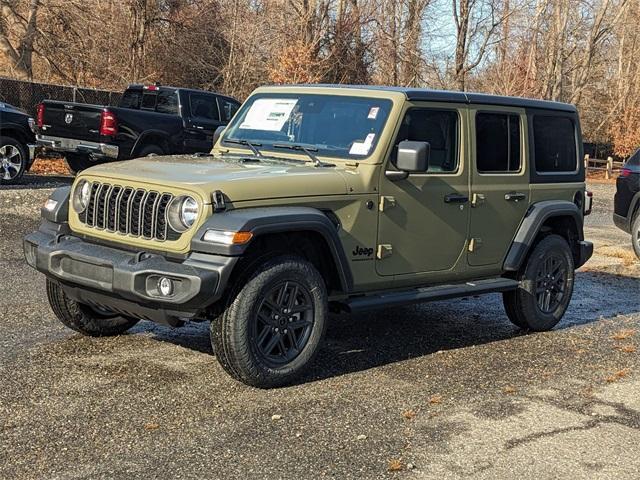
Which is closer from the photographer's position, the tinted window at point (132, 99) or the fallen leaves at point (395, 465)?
the fallen leaves at point (395, 465)

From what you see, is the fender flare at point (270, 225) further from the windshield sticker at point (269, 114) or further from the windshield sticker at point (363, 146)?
the windshield sticker at point (269, 114)

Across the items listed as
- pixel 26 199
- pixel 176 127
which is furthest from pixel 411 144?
pixel 176 127

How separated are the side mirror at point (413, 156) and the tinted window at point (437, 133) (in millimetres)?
324

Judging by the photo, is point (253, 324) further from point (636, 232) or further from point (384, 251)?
point (636, 232)

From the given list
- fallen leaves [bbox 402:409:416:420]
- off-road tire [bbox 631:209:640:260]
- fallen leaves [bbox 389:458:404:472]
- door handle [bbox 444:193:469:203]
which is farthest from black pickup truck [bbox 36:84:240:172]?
fallen leaves [bbox 389:458:404:472]

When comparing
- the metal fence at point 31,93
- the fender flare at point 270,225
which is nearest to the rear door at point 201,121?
the metal fence at point 31,93

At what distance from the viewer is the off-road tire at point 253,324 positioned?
5.22 metres

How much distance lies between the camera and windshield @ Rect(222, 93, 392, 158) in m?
6.18

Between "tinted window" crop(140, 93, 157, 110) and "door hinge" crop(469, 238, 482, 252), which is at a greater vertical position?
"tinted window" crop(140, 93, 157, 110)

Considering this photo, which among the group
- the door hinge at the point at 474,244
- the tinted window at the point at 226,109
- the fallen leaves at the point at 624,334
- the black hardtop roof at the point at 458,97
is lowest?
the fallen leaves at the point at 624,334

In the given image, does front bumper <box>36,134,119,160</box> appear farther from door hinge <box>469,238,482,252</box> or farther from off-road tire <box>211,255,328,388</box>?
off-road tire <box>211,255,328,388</box>

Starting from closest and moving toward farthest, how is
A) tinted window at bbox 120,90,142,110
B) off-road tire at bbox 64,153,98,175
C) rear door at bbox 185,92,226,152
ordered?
off-road tire at bbox 64,153,98,175 < rear door at bbox 185,92,226,152 < tinted window at bbox 120,90,142,110

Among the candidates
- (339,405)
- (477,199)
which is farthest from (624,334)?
(339,405)

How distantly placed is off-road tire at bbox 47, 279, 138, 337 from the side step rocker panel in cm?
176
